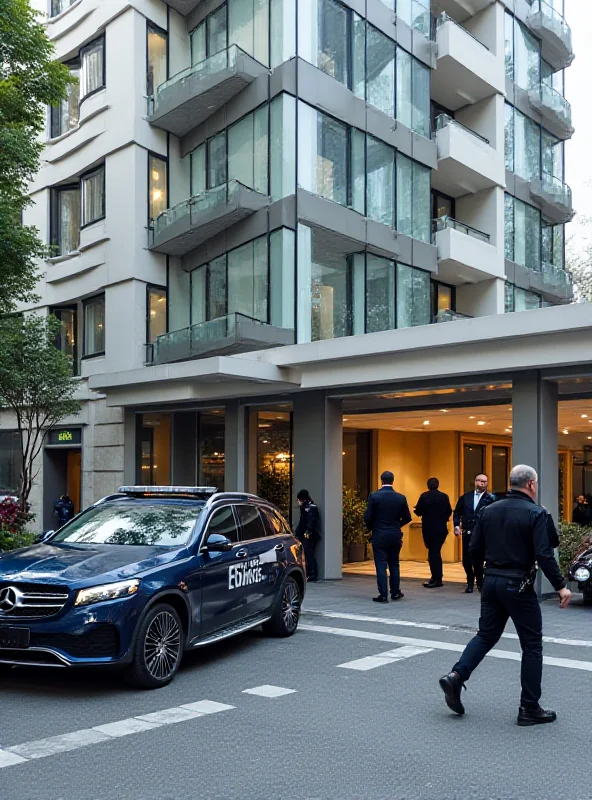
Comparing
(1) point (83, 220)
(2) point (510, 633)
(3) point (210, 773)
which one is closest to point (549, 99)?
(1) point (83, 220)

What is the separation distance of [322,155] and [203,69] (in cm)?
364

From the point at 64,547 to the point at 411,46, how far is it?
19.4 metres

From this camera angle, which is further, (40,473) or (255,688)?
(40,473)

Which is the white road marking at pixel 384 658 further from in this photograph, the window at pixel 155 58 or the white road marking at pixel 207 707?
the window at pixel 155 58

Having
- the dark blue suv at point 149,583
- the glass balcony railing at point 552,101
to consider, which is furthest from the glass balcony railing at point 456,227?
the dark blue suv at point 149,583

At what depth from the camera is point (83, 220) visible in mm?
24156

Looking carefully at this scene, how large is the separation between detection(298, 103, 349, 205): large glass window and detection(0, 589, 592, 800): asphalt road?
12.9 m

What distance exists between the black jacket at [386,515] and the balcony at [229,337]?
21.5 ft

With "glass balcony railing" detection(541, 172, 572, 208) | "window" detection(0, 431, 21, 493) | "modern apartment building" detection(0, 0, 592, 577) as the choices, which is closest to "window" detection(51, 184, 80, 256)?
"modern apartment building" detection(0, 0, 592, 577)

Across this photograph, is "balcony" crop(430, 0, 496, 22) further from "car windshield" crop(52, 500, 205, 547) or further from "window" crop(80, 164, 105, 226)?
"car windshield" crop(52, 500, 205, 547)

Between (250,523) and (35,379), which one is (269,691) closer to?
(250,523)

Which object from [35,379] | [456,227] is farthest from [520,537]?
[456,227]

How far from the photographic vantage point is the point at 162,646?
7.73 meters

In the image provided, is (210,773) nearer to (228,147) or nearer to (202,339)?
(202,339)
